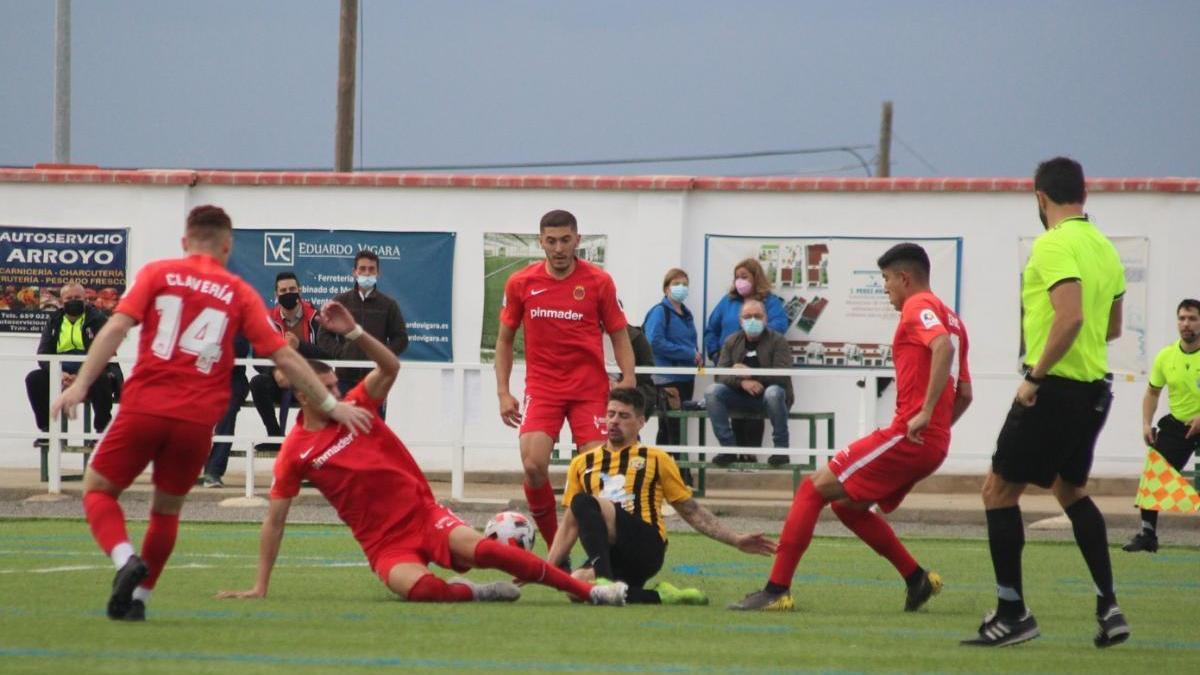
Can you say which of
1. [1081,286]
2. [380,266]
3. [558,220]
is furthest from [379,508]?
[380,266]

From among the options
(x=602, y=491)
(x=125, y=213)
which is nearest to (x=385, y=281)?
(x=125, y=213)

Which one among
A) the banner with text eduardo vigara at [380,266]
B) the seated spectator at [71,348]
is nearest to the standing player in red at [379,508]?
the seated spectator at [71,348]

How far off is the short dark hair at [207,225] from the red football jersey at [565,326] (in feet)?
9.33

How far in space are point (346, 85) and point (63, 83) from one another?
4.49 metres

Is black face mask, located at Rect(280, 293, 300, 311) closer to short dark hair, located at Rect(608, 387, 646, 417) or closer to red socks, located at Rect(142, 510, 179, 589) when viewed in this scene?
short dark hair, located at Rect(608, 387, 646, 417)

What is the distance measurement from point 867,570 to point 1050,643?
3995 millimetres

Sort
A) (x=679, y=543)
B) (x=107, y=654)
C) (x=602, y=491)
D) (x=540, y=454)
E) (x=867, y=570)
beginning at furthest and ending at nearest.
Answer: (x=679, y=543)
(x=867, y=570)
(x=540, y=454)
(x=602, y=491)
(x=107, y=654)

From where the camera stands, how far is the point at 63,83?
95.9 ft

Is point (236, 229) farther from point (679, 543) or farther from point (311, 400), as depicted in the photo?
point (311, 400)

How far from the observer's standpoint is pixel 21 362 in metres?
20.3

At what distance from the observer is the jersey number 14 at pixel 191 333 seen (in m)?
8.35

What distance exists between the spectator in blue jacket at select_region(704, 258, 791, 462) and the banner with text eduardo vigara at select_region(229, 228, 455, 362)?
288 cm

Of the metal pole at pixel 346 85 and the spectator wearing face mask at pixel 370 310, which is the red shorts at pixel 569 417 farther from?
the metal pole at pixel 346 85

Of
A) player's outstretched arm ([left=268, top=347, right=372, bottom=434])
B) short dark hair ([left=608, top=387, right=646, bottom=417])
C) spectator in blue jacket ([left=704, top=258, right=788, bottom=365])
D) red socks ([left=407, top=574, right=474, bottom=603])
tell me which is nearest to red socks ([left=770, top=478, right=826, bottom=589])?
short dark hair ([left=608, top=387, right=646, bottom=417])
